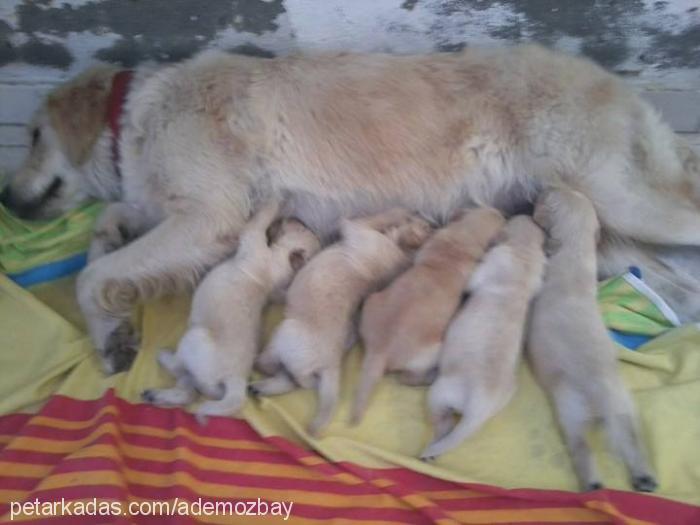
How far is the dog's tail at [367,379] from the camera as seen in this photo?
85.4 inches

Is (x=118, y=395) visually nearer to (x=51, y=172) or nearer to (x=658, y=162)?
(x=51, y=172)

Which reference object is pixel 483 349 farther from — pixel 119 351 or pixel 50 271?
pixel 50 271

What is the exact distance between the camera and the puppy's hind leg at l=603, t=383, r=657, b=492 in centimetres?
204

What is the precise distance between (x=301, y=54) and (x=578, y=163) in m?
1.19

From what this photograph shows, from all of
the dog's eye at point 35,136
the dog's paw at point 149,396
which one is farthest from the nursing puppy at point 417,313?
the dog's eye at point 35,136

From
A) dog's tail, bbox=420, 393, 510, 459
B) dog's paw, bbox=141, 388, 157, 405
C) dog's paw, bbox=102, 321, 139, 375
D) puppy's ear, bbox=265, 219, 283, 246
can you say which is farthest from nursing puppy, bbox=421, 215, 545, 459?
dog's paw, bbox=102, 321, 139, 375

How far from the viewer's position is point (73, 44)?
294 centimetres

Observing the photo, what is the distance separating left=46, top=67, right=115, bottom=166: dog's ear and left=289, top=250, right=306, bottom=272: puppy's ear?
962 millimetres

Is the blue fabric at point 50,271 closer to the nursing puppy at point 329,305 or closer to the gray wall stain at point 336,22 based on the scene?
the gray wall stain at point 336,22

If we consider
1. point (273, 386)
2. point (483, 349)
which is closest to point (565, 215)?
point (483, 349)

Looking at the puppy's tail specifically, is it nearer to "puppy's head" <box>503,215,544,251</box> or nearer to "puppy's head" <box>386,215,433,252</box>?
"puppy's head" <box>386,215,433,252</box>

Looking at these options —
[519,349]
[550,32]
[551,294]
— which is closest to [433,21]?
[550,32]

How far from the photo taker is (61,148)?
2.87 m

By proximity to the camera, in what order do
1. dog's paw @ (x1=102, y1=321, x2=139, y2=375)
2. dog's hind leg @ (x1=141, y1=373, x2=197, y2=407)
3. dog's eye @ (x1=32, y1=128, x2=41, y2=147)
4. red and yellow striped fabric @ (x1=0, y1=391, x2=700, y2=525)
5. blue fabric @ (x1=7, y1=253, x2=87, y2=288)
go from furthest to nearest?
1. dog's eye @ (x1=32, y1=128, x2=41, y2=147)
2. blue fabric @ (x1=7, y1=253, x2=87, y2=288)
3. dog's paw @ (x1=102, y1=321, x2=139, y2=375)
4. dog's hind leg @ (x1=141, y1=373, x2=197, y2=407)
5. red and yellow striped fabric @ (x1=0, y1=391, x2=700, y2=525)
